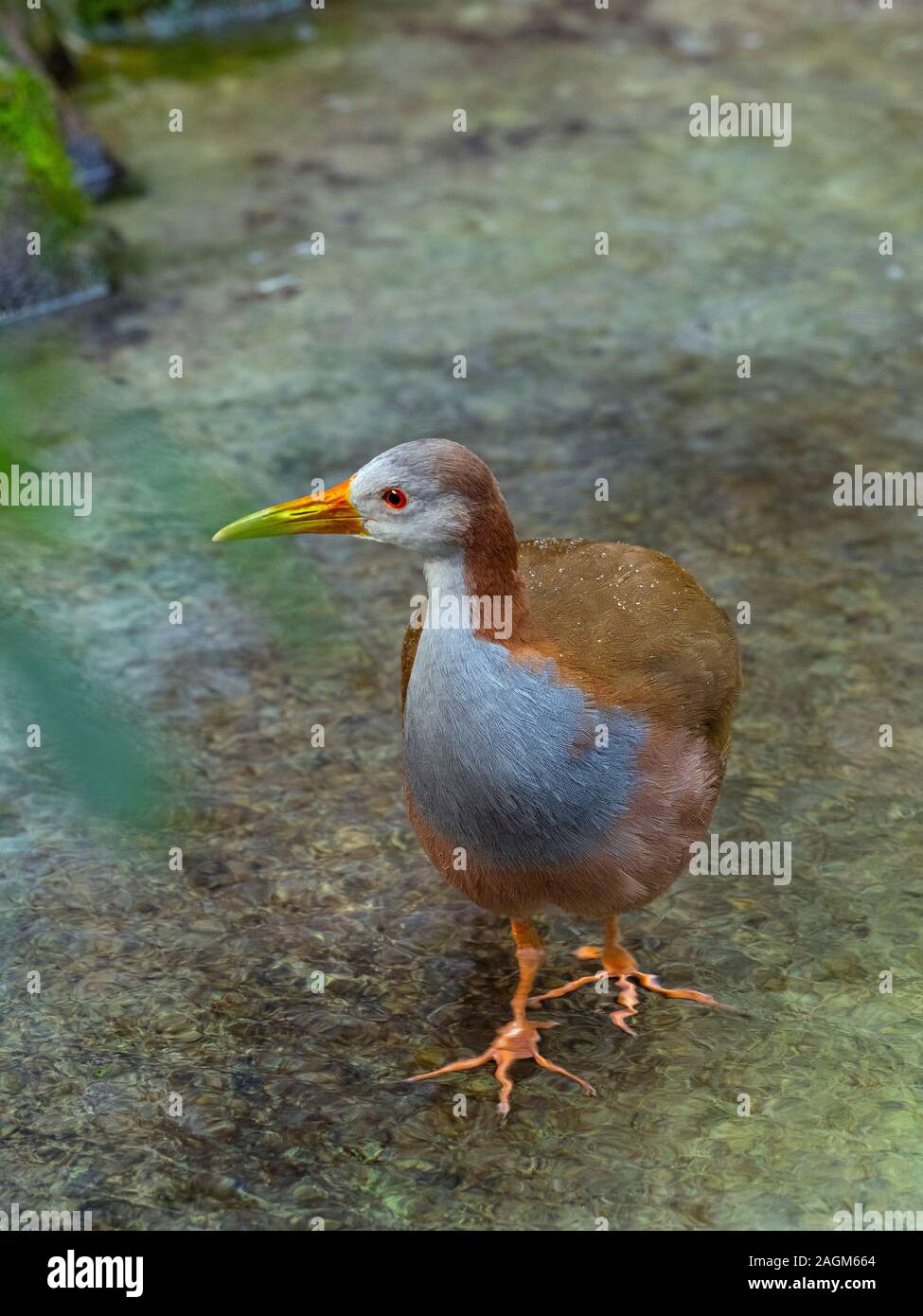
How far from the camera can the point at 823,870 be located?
4199 mm

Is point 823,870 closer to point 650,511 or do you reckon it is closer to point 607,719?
point 607,719

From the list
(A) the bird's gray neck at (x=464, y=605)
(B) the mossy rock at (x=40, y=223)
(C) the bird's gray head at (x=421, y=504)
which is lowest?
(A) the bird's gray neck at (x=464, y=605)

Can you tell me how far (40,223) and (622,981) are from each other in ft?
15.8

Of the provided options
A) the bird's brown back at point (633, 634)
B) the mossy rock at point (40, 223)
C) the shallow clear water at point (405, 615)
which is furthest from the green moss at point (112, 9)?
the bird's brown back at point (633, 634)

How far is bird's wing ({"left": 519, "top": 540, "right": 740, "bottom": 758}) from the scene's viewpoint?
338 centimetres

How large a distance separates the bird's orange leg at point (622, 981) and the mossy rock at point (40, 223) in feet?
14.5

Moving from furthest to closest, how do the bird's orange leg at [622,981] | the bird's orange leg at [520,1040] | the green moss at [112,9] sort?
the green moss at [112,9]
the bird's orange leg at [622,981]
the bird's orange leg at [520,1040]

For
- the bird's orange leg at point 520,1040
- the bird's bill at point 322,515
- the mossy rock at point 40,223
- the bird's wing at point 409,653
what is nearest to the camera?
the bird's bill at point 322,515

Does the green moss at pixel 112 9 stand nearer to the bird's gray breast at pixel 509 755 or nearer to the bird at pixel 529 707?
the bird at pixel 529 707

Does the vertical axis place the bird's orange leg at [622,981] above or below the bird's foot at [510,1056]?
above

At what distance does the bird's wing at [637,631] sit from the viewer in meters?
3.38

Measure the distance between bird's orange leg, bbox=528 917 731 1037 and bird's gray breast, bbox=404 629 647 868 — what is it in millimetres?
630

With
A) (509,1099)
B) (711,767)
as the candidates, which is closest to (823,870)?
(711,767)
